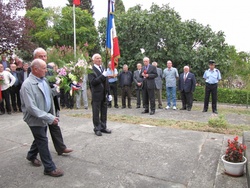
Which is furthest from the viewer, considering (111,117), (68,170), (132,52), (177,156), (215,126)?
(132,52)

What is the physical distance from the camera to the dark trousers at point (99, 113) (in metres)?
5.45

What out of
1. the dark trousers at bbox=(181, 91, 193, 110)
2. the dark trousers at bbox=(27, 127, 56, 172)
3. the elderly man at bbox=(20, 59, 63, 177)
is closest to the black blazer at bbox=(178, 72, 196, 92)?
the dark trousers at bbox=(181, 91, 193, 110)

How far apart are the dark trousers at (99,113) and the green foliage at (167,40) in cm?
866

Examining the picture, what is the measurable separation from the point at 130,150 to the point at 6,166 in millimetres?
2155

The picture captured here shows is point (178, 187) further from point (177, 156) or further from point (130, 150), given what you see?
point (130, 150)

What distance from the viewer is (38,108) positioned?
3.39 m

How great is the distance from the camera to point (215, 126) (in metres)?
6.23

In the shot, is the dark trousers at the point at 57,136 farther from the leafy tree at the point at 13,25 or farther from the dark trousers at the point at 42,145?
the leafy tree at the point at 13,25

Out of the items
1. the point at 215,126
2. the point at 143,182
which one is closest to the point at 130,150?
the point at 143,182

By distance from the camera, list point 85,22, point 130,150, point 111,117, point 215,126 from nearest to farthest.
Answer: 1. point 130,150
2. point 215,126
3. point 111,117
4. point 85,22

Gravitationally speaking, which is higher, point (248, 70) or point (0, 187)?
point (248, 70)

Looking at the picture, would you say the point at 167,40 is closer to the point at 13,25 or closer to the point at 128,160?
the point at 13,25

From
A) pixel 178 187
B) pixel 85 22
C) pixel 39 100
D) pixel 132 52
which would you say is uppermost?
pixel 85 22

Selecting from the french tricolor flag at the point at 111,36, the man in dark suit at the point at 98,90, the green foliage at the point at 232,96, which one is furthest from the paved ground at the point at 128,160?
the green foliage at the point at 232,96
